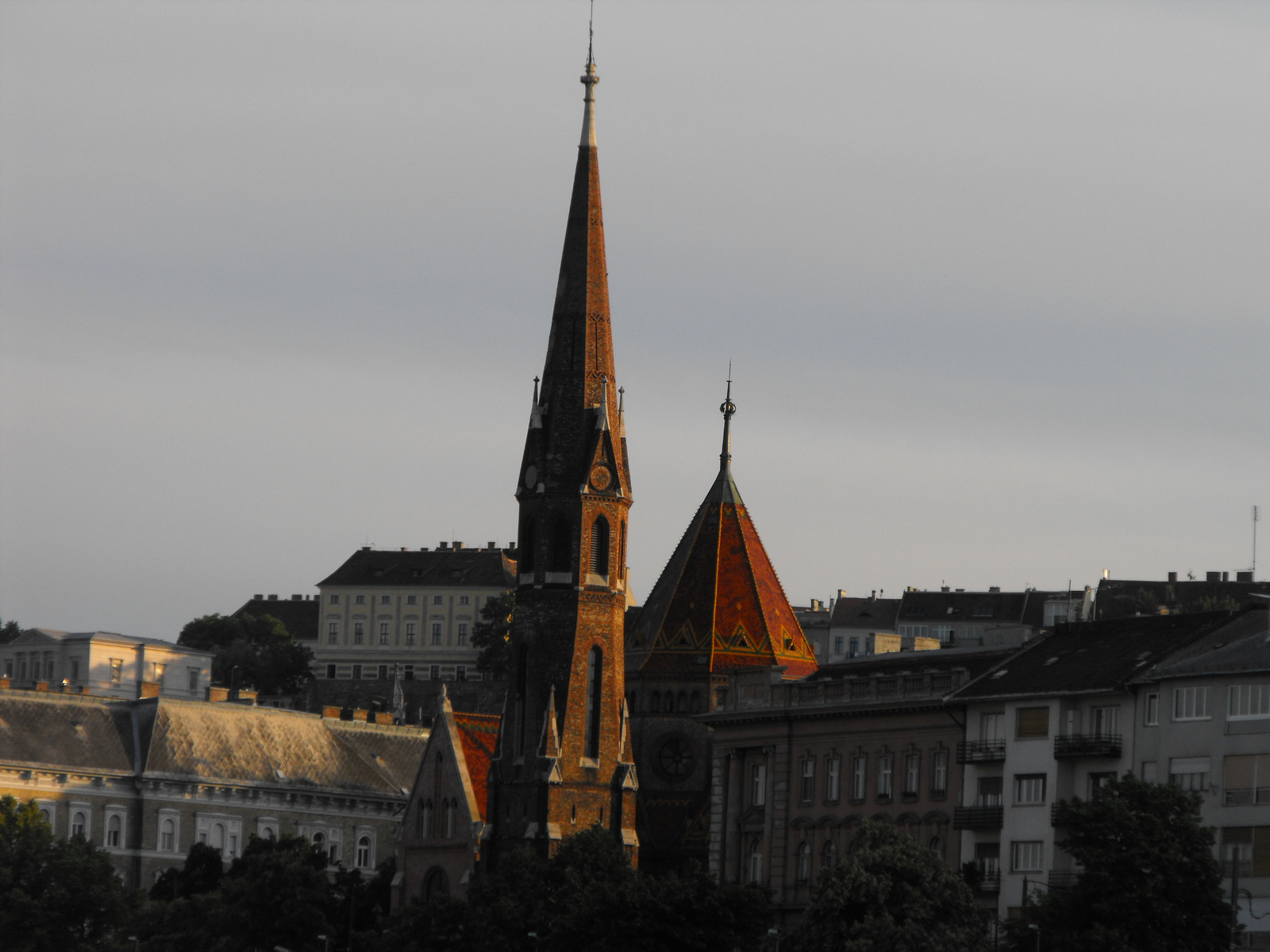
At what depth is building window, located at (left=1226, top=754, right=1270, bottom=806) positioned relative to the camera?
3285 inches

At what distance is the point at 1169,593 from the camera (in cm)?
18012

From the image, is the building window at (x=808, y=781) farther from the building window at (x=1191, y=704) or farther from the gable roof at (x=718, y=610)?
the gable roof at (x=718, y=610)

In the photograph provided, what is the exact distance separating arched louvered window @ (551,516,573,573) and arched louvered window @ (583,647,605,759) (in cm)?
372

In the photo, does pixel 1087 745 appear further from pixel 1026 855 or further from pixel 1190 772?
pixel 1026 855

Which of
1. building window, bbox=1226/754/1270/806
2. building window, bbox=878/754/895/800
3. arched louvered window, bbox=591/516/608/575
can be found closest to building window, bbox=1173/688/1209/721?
building window, bbox=1226/754/1270/806

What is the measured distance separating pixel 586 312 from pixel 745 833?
92.9ft

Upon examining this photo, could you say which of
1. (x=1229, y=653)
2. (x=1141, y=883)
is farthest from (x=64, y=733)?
(x=1141, y=883)

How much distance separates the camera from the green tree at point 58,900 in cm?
12281

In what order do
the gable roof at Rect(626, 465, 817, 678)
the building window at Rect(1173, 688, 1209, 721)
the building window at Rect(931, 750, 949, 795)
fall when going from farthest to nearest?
the gable roof at Rect(626, 465, 817, 678) < the building window at Rect(931, 750, 949, 795) < the building window at Rect(1173, 688, 1209, 721)

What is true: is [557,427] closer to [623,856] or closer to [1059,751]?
[623,856]

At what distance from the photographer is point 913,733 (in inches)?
3782

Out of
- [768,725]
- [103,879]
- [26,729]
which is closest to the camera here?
[768,725]

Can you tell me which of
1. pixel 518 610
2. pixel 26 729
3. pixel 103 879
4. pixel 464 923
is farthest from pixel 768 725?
pixel 26 729

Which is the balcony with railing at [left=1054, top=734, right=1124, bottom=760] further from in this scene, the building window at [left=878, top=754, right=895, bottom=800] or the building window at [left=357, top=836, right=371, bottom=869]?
the building window at [left=357, top=836, right=371, bottom=869]
